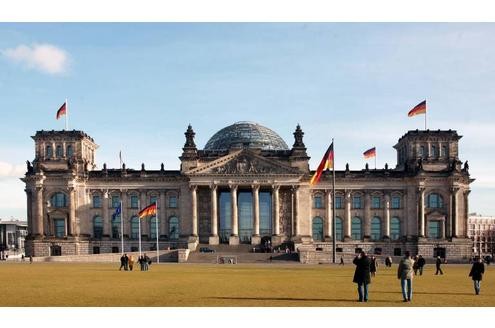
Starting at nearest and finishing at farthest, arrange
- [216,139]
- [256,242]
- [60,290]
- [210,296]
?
[210,296]
[60,290]
[256,242]
[216,139]

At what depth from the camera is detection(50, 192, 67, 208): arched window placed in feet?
362

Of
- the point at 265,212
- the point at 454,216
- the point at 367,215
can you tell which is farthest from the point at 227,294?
→ the point at 454,216

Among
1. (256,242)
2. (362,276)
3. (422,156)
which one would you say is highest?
(422,156)

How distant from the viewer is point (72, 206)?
10944cm

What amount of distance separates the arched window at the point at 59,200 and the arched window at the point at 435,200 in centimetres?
6454

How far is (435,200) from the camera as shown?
109688 millimetres

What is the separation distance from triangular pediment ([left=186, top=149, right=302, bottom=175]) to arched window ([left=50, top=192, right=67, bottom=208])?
23052 millimetres

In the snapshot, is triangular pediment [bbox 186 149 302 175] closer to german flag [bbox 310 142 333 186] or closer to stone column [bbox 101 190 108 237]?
stone column [bbox 101 190 108 237]

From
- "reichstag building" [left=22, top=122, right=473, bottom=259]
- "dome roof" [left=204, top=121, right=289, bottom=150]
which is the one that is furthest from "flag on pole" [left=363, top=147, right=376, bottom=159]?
"dome roof" [left=204, top=121, right=289, bottom=150]

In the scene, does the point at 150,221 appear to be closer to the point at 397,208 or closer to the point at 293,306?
the point at 397,208

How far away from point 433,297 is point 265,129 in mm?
100624


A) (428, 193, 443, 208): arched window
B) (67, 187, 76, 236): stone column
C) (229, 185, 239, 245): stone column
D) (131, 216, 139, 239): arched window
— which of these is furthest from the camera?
(131, 216, 139, 239): arched window

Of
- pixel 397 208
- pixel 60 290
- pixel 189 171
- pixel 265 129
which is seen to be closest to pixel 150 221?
pixel 189 171

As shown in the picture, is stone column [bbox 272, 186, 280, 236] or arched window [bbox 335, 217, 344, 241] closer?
stone column [bbox 272, 186, 280, 236]
